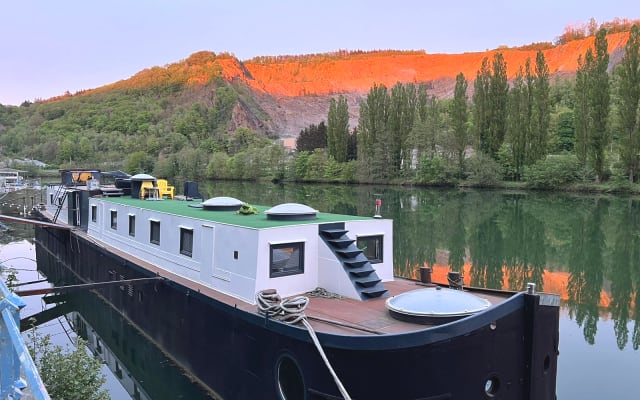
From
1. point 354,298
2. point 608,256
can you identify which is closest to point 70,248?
point 354,298

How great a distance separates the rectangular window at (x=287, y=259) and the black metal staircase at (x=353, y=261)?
532mm

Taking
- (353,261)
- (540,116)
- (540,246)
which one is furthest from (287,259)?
(540,116)

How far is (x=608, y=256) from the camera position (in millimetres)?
22875

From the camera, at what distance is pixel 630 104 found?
48531 millimetres

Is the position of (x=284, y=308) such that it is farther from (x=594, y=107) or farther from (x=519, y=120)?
(x=519, y=120)

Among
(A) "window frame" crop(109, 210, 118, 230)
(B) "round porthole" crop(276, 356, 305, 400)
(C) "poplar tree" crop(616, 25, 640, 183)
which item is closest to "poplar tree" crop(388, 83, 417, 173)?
(C) "poplar tree" crop(616, 25, 640, 183)

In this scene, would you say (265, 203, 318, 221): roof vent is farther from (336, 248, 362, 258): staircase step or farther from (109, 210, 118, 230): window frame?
(109, 210, 118, 230): window frame

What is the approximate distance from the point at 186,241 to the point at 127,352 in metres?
3.54

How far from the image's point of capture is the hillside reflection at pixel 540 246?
16.7m

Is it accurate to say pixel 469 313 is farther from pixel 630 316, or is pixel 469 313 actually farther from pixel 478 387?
pixel 630 316

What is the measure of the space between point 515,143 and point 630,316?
45261 millimetres

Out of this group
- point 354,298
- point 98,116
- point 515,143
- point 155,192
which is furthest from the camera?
point 98,116

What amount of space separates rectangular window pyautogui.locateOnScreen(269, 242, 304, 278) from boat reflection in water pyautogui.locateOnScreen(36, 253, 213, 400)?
109 inches

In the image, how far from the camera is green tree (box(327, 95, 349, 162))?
256 feet
